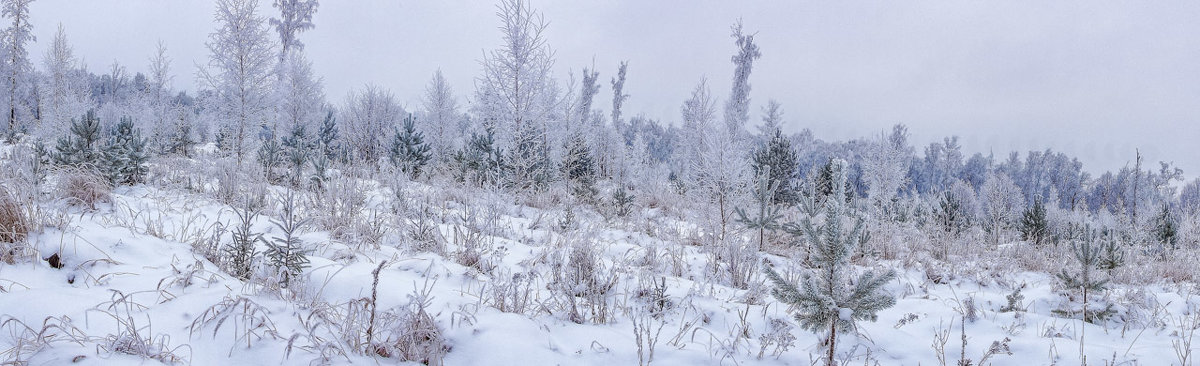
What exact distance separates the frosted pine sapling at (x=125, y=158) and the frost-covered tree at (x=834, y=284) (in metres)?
7.33

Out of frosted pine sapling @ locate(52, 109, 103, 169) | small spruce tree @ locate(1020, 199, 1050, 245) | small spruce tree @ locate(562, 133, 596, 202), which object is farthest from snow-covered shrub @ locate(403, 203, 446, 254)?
small spruce tree @ locate(1020, 199, 1050, 245)

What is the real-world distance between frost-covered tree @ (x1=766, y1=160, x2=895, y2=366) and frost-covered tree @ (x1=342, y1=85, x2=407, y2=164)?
16270mm

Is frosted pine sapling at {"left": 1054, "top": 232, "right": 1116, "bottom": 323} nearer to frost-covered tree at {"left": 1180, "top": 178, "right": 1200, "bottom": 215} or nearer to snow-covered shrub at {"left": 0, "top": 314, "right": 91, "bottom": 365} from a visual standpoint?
snow-covered shrub at {"left": 0, "top": 314, "right": 91, "bottom": 365}

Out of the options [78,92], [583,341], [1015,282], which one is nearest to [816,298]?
[583,341]

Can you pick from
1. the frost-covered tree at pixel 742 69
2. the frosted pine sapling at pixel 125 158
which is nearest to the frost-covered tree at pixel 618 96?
the frost-covered tree at pixel 742 69

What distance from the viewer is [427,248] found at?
4109mm

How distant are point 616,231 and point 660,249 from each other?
124 cm

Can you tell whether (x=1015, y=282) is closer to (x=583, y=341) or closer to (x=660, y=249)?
(x=660, y=249)

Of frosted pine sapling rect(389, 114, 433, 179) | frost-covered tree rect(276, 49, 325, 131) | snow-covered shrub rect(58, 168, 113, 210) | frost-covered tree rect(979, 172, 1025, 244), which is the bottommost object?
frost-covered tree rect(979, 172, 1025, 244)

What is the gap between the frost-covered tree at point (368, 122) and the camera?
56.5ft

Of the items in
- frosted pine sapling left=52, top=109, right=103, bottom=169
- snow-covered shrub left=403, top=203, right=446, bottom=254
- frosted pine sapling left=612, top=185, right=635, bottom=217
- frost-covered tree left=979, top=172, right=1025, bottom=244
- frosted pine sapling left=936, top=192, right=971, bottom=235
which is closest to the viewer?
snow-covered shrub left=403, top=203, right=446, bottom=254

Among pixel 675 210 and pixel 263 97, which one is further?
pixel 263 97

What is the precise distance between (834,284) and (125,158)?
308 inches

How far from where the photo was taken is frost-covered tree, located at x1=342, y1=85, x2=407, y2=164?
17.2 metres
